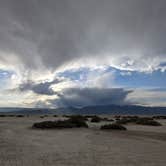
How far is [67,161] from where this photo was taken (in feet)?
39.9

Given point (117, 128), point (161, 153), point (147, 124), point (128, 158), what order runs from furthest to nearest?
point (147, 124)
point (117, 128)
point (161, 153)
point (128, 158)

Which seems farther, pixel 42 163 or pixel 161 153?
pixel 161 153

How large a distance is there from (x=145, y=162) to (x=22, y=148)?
7284 millimetres

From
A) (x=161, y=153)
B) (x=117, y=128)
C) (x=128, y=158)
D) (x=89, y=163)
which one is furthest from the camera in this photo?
(x=117, y=128)

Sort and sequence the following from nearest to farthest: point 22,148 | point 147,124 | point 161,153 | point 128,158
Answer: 1. point 128,158
2. point 161,153
3. point 22,148
4. point 147,124

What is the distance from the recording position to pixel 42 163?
38.4 ft

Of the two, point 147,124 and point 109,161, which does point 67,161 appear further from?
point 147,124

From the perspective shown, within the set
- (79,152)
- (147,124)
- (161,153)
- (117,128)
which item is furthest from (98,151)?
(147,124)

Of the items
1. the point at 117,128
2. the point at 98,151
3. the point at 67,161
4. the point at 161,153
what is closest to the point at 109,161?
the point at 67,161

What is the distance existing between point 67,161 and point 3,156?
10.9 feet

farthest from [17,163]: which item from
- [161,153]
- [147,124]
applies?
[147,124]

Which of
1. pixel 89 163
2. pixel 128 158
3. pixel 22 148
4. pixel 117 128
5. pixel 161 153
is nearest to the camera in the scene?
pixel 89 163

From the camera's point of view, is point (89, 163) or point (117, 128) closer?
point (89, 163)

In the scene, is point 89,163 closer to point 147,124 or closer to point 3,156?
point 3,156
